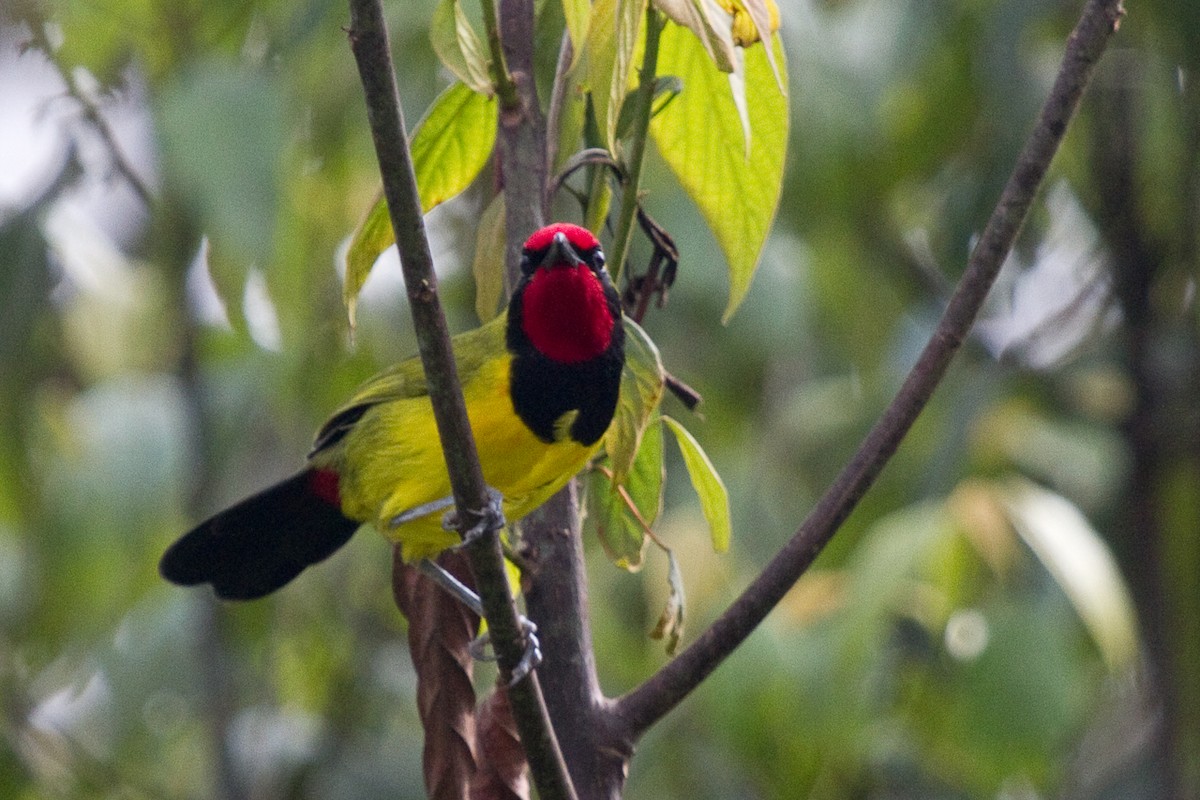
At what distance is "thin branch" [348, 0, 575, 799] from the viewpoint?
1.40m

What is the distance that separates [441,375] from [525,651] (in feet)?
1.15

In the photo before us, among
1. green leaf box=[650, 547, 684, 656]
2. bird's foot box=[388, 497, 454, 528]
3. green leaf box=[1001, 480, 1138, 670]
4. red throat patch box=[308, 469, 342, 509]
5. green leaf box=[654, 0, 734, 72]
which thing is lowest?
green leaf box=[1001, 480, 1138, 670]

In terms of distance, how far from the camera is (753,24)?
5.68 feet

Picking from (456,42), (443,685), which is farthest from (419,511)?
(456,42)

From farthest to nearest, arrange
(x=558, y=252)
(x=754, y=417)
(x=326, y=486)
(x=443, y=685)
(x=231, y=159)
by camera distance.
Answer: (x=754, y=417), (x=326, y=486), (x=231, y=159), (x=558, y=252), (x=443, y=685)

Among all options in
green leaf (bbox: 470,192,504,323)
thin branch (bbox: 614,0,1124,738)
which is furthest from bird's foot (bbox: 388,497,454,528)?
thin branch (bbox: 614,0,1124,738)

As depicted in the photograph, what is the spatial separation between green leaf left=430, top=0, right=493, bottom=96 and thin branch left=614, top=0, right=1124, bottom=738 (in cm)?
63

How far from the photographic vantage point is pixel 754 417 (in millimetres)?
5418

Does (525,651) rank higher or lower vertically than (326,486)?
higher

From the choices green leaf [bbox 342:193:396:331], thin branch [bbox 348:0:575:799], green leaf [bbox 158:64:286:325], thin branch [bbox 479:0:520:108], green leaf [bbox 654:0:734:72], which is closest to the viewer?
thin branch [bbox 348:0:575:799]

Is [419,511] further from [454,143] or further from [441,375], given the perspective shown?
[441,375]

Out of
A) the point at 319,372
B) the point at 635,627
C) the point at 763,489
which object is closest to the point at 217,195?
the point at 319,372

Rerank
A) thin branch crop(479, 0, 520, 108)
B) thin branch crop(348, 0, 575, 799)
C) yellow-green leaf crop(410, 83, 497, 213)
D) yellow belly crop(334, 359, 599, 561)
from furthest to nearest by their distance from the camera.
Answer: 1. yellow belly crop(334, 359, 599, 561)
2. yellow-green leaf crop(410, 83, 497, 213)
3. thin branch crop(479, 0, 520, 108)
4. thin branch crop(348, 0, 575, 799)

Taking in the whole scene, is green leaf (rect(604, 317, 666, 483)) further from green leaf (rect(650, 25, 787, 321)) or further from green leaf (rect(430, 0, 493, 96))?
green leaf (rect(430, 0, 493, 96))
